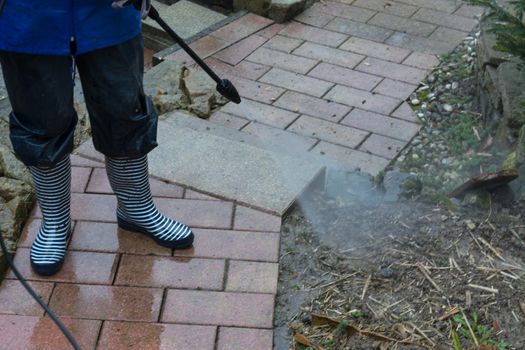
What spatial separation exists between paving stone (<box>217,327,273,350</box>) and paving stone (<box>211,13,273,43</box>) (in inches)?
98.8

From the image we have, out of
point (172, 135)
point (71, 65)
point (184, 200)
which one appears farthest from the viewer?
point (172, 135)

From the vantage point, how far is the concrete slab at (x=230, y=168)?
3.44 meters

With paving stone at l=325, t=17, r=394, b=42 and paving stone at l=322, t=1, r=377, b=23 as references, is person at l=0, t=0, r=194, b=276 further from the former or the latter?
paving stone at l=322, t=1, r=377, b=23

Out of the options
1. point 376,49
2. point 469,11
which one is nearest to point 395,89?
point 376,49

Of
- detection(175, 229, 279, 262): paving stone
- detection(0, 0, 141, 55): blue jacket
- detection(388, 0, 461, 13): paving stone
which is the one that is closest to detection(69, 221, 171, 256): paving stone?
detection(175, 229, 279, 262): paving stone

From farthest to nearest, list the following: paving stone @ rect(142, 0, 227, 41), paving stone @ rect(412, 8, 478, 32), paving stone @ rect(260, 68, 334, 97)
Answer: paving stone @ rect(412, 8, 478, 32) < paving stone @ rect(142, 0, 227, 41) < paving stone @ rect(260, 68, 334, 97)

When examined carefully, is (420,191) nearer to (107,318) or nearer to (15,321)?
→ (107,318)

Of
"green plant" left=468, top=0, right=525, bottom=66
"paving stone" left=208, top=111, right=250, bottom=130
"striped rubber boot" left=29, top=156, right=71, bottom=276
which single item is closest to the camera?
"striped rubber boot" left=29, top=156, right=71, bottom=276

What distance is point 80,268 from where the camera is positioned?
9.98 ft

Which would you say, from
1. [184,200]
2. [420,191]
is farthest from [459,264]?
[184,200]

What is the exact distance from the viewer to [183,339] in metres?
2.75

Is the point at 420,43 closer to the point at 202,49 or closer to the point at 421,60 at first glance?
the point at 421,60

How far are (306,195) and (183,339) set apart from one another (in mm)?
980

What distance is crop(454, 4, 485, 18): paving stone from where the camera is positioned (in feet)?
17.7
